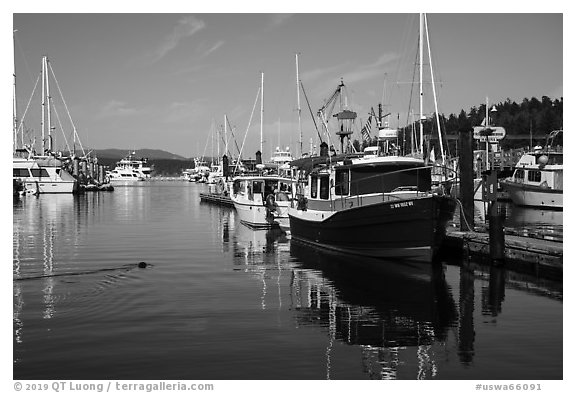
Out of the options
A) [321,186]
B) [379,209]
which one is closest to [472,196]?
[379,209]

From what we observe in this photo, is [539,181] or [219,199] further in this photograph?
[219,199]

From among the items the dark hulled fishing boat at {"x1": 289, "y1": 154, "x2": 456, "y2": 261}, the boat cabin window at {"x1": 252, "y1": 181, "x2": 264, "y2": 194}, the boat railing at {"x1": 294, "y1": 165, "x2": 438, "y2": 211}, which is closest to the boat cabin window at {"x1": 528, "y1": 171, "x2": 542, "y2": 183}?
the boat cabin window at {"x1": 252, "y1": 181, "x2": 264, "y2": 194}

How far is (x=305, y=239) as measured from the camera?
29453 mm

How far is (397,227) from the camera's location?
22.0 meters

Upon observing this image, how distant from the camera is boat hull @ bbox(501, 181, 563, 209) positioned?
51.9 m

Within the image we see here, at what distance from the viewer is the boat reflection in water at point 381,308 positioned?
11.6 meters

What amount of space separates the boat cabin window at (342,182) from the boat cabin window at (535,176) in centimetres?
3506

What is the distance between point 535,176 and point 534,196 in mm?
1919

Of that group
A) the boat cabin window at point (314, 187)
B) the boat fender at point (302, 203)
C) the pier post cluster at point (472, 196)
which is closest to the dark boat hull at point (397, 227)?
the pier post cluster at point (472, 196)

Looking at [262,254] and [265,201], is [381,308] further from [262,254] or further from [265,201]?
[265,201]

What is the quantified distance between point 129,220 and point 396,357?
36.7m

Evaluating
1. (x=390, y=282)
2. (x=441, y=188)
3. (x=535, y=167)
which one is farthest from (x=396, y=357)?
(x=535, y=167)

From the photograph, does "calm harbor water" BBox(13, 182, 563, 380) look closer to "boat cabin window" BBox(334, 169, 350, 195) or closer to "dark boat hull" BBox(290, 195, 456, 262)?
"dark boat hull" BBox(290, 195, 456, 262)
